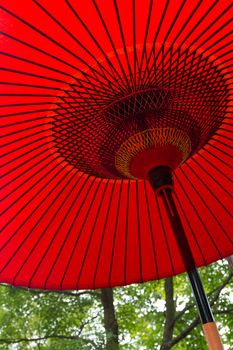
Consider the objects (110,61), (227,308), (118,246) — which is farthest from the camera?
(227,308)

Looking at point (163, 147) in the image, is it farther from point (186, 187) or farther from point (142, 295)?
point (142, 295)

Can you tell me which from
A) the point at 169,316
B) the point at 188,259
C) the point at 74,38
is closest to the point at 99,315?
the point at 169,316

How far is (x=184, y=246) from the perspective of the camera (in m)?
1.30

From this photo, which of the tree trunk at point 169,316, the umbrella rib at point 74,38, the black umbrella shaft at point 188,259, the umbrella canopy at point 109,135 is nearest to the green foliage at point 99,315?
the tree trunk at point 169,316

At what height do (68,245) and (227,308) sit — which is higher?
(227,308)

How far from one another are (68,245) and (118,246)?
8.2 inches

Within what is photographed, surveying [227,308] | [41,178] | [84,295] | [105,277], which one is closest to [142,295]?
[84,295]

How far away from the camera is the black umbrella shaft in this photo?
1.27 metres

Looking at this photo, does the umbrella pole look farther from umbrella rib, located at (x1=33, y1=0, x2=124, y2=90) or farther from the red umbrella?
Result: umbrella rib, located at (x1=33, y1=0, x2=124, y2=90)

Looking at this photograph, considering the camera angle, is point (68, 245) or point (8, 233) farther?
point (68, 245)

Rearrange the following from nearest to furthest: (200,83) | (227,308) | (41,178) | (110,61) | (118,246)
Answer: (110,61) → (200,83) → (41,178) → (118,246) → (227,308)

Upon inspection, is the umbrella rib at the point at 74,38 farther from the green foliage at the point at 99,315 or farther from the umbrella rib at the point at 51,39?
the green foliage at the point at 99,315

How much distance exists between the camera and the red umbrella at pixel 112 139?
1.10 m

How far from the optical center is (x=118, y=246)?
176 cm
